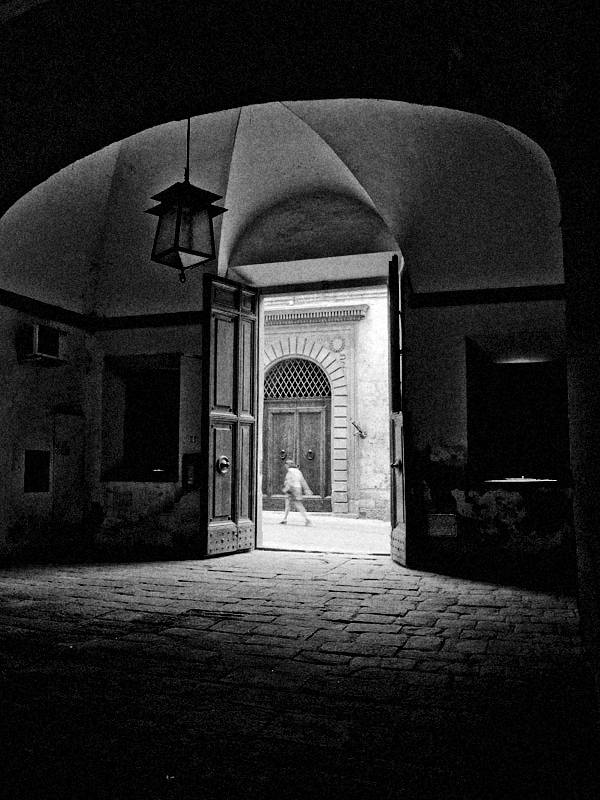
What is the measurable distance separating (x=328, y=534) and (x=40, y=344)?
5996 mm

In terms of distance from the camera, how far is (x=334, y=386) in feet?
52.4

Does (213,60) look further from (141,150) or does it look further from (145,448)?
(145,448)

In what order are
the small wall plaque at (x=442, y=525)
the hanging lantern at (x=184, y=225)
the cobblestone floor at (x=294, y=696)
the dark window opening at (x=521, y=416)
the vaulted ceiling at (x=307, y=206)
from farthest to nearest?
the dark window opening at (x=521, y=416) → the small wall plaque at (x=442, y=525) → the vaulted ceiling at (x=307, y=206) → the hanging lantern at (x=184, y=225) → the cobblestone floor at (x=294, y=696)

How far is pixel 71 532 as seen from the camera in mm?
8633

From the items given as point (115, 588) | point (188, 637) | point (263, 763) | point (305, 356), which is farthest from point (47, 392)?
point (305, 356)

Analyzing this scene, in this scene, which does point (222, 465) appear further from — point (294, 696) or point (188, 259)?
point (294, 696)

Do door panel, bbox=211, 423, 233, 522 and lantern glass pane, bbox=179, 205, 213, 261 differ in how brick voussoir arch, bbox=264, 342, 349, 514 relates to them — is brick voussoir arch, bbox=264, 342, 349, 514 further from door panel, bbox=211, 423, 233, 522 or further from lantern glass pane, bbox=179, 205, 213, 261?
lantern glass pane, bbox=179, 205, 213, 261

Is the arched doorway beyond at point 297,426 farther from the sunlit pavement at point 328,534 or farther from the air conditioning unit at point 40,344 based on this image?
the air conditioning unit at point 40,344

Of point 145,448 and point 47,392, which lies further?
point 145,448

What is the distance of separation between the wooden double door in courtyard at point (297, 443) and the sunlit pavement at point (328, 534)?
40.6 inches

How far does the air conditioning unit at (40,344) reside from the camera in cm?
781

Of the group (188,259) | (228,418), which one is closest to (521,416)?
(228,418)

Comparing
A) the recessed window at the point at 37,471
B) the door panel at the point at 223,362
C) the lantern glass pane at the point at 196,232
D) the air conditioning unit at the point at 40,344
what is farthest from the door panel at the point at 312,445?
the lantern glass pane at the point at 196,232

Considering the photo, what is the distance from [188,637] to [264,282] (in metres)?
6.23
